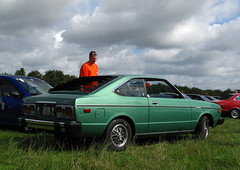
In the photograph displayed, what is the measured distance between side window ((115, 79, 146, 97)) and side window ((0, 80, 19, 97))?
4011 millimetres

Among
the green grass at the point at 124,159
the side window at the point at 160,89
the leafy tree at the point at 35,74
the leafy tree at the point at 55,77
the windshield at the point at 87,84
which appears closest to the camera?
the green grass at the point at 124,159

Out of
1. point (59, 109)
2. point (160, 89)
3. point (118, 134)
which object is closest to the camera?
point (59, 109)

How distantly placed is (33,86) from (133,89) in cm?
405

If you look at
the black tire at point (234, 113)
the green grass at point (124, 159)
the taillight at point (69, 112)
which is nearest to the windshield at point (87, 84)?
the taillight at point (69, 112)

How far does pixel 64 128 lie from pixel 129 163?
1.28 meters

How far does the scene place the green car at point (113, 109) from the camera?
496 centimetres

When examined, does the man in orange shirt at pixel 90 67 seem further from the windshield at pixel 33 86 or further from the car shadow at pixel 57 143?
the car shadow at pixel 57 143

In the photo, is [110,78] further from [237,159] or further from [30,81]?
[30,81]

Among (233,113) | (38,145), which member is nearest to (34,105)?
(38,145)

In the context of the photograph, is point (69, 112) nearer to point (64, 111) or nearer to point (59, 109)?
point (64, 111)

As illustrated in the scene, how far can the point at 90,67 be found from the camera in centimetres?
784

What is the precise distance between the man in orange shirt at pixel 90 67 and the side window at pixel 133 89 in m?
2.06

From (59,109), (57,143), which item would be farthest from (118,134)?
(57,143)

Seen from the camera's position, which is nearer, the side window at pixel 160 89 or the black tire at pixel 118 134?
the black tire at pixel 118 134
